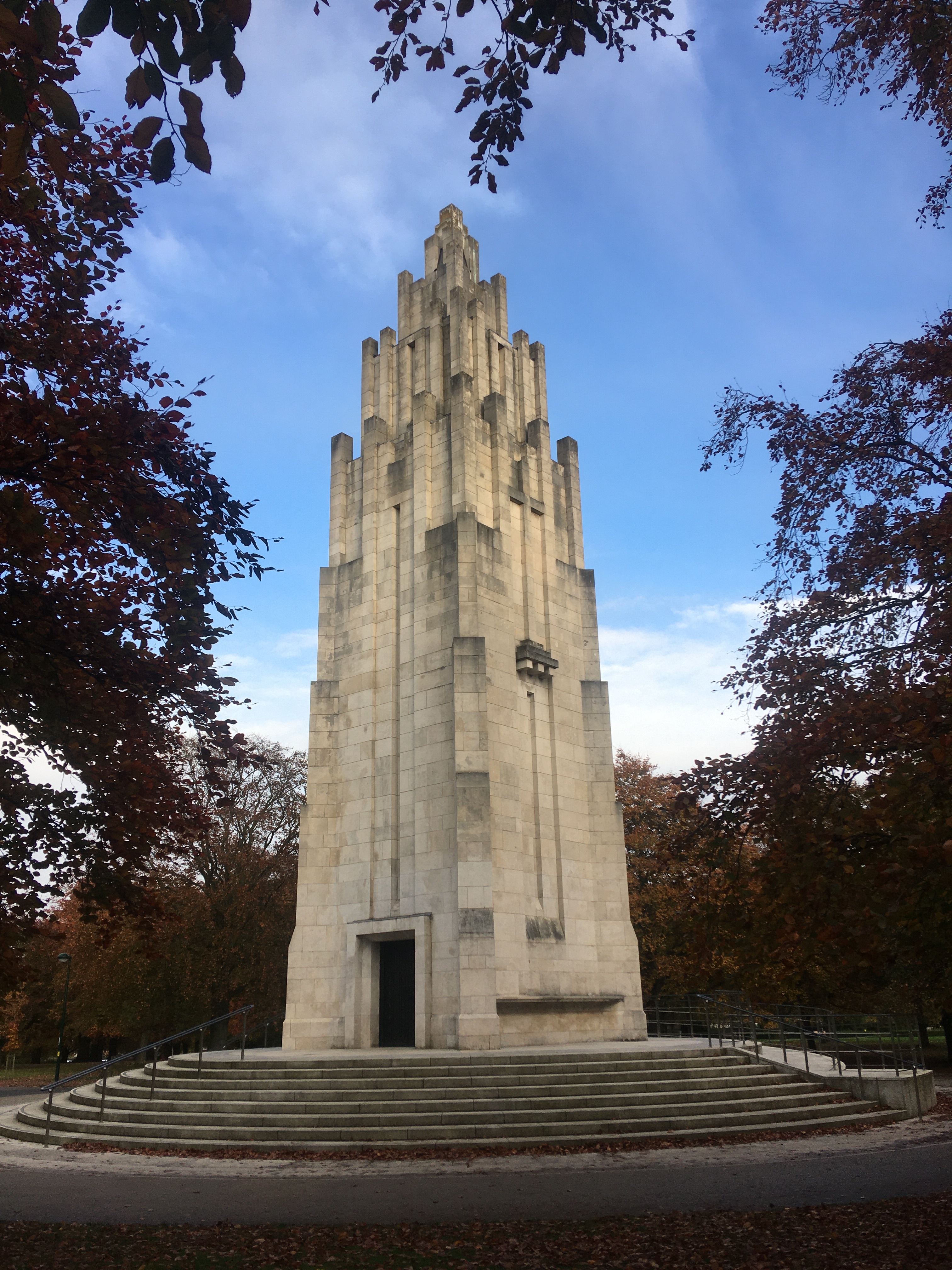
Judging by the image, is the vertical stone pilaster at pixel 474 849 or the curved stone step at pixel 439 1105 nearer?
the curved stone step at pixel 439 1105

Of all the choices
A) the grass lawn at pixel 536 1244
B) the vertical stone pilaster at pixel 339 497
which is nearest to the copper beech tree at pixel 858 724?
the grass lawn at pixel 536 1244

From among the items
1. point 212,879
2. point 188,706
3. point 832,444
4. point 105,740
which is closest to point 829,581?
point 832,444

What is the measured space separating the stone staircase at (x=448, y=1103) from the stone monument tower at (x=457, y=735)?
11.6 ft

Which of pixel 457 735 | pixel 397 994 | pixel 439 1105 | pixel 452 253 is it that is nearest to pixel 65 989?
pixel 397 994

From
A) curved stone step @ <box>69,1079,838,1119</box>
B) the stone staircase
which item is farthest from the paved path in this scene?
curved stone step @ <box>69,1079,838,1119</box>

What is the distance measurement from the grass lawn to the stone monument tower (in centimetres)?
1126

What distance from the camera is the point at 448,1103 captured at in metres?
14.2

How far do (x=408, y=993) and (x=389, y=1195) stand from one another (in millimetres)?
11502

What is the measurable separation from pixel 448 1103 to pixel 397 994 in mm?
7287

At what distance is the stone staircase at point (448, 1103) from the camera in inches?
529

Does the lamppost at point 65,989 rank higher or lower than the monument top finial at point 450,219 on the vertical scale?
lower

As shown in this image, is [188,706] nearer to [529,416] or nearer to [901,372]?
[901,372]

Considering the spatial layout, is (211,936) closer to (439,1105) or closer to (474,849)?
(474,849)

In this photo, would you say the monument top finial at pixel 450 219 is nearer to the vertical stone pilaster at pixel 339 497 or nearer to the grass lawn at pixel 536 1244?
the vertical stone pilaster at pixel 339 497
